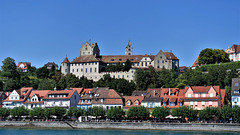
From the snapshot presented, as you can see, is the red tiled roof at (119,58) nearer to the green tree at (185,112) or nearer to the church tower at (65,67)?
the church tower at (65,67)

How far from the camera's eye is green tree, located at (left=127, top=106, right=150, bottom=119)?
234 ft

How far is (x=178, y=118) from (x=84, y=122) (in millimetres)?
17662

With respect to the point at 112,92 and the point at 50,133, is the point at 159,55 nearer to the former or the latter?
the point at 112,92

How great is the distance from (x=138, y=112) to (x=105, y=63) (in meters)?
62.1

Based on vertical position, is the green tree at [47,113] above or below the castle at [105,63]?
below

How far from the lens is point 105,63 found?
5207 inches

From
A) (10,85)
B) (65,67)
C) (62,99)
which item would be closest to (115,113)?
(62,99)

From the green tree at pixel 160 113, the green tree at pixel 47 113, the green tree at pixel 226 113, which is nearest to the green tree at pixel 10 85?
the green tree at pixel 47 113

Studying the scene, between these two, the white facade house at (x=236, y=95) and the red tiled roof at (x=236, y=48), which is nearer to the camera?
the white facade house at (x=236, y=95)

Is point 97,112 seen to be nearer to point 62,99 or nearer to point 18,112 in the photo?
point 62,99

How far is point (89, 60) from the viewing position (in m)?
130

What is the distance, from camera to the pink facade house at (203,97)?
74750 millimetres

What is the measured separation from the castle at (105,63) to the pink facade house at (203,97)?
41.6m

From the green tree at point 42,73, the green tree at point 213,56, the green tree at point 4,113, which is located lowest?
the green tree at point 4,113
